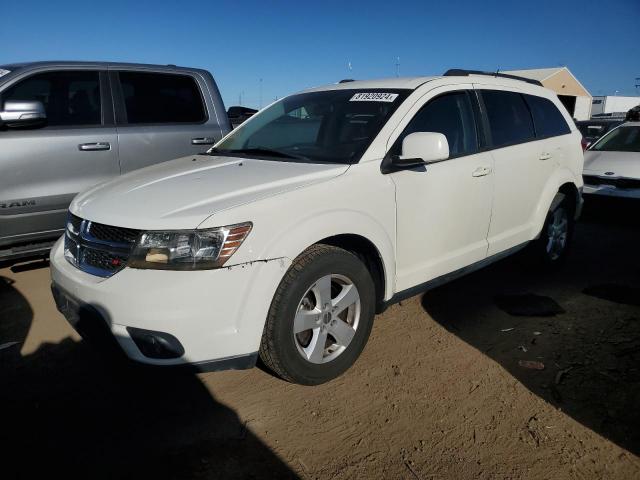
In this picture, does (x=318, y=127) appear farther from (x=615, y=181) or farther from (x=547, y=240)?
(x=615, y=181)

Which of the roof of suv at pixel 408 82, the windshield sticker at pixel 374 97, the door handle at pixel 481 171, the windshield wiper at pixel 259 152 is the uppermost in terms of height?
the roof of suv at pixel 408 82

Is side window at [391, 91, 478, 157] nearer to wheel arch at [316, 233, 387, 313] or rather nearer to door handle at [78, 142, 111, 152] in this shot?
wheel arch at [316, 233, 387, 313]

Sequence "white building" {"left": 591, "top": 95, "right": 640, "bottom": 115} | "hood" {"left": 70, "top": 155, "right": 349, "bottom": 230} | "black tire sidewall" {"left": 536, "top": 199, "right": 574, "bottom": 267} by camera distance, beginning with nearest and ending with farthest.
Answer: "hood" {"left": 70, "top": 155, "right": 349, "bottom": 230}
"black tire sidewall" {"left": 536, "top": 199, "right": 574, "bottom": 267}
"white building" {"left": 591, "top": 95, "right": 640, "bottom": 115}

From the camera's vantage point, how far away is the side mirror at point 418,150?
2.84 m

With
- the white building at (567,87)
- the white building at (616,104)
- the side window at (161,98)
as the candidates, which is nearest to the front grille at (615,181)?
the side window at (161,98)

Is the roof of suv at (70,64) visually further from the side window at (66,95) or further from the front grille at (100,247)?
the front grille at (100,247)

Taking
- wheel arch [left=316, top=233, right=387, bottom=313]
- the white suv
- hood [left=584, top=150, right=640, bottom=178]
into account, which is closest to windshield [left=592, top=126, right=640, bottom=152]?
hood [left=584, top=150, right=640, bottom=178]

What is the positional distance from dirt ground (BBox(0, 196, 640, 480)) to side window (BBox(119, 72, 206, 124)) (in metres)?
1.97

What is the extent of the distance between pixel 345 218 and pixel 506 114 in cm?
203

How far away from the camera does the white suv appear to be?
229cm

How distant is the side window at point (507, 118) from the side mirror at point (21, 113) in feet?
11.2

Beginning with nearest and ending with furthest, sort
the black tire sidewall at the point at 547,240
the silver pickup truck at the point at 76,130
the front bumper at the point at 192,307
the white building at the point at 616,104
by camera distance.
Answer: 1. the front bumper at the point at 192,307
2. the silver pickup truck at the point at 76,130
3. the black tire sidewall at the point at 547,240
4. the white building at the point at 616,104

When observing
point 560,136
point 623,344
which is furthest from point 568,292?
point 560,136

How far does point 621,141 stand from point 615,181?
4.03ft
